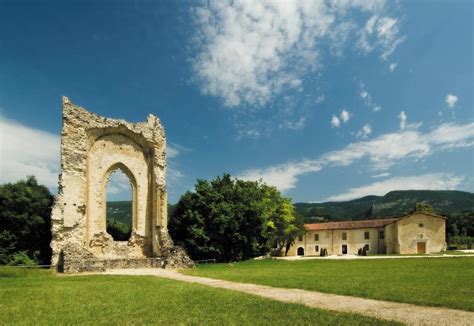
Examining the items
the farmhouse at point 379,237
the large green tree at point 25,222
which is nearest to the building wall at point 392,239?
the farmhouse at point 379,237

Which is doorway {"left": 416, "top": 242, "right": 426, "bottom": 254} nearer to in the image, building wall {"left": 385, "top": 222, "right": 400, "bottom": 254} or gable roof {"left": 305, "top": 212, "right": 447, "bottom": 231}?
building wall {"left": 385, "top": 222, "right": 400, "bottom": 254}

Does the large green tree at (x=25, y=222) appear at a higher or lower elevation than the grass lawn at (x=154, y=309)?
higher

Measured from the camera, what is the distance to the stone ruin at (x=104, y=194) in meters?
25.2

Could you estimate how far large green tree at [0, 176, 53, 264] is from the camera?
27.2m

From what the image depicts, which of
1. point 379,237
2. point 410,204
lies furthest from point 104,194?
point 410,204

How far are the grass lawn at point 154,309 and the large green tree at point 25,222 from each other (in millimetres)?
16480

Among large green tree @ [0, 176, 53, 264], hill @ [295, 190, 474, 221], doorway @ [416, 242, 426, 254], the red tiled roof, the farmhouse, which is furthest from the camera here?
hill @ [295, 190, 474, 221]

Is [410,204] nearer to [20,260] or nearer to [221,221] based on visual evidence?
[221,221]

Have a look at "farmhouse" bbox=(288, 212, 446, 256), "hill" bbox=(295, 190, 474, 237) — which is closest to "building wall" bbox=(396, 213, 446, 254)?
"farmhouse" bbox=(288, 212, 446, 256)

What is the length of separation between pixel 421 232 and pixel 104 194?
1703 inches

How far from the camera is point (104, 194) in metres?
29.2

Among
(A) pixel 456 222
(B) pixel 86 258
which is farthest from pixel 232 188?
(A) pixel 456 222

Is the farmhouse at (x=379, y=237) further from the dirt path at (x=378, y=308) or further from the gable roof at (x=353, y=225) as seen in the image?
the dirt path at (x=378, y=308)

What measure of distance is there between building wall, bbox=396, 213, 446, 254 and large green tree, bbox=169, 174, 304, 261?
2671 cm
